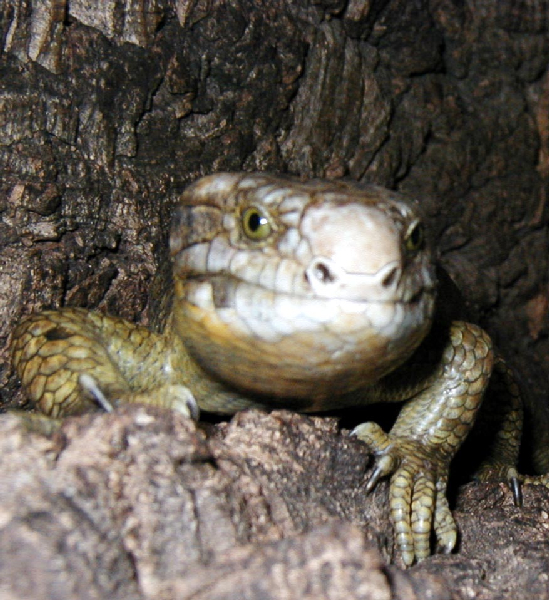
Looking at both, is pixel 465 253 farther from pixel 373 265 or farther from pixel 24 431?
pixel 24 431

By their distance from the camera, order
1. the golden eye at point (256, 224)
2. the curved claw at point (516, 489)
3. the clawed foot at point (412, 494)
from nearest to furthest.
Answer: the golden eye at point (256, 224), the clawed foot at point (412, 494), the curved claw at point (516, 489)

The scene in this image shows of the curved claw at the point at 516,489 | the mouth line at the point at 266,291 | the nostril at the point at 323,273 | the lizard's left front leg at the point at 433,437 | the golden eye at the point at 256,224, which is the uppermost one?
the golden eye at the point at 256,224

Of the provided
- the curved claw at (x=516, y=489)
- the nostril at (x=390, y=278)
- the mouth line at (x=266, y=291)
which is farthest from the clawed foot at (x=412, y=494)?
the nostril at (x=390, y=278)

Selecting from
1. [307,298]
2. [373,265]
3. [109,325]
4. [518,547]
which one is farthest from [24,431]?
[518,547]

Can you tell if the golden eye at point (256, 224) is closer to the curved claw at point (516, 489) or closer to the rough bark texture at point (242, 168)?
the rough bark texture at point (242, 168)

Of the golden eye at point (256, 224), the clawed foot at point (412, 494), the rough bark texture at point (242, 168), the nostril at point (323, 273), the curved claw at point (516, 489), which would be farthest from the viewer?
the curved claw at point (516, 489)

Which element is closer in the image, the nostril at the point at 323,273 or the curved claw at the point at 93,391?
the nostril at the point at 323,273

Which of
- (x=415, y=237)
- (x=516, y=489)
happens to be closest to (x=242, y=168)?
(x=415, y=237)

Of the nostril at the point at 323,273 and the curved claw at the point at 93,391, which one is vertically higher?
the nostril at the point at 323,273
